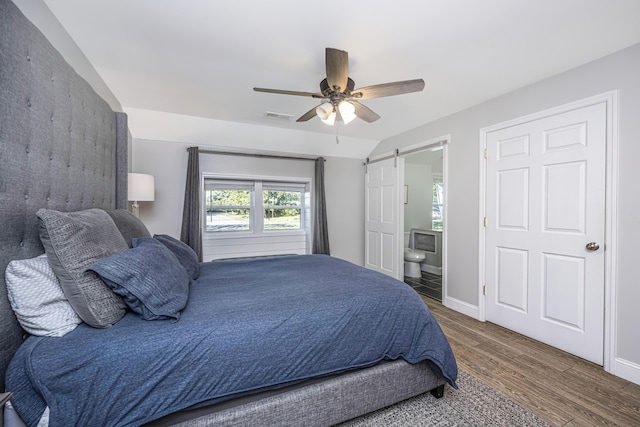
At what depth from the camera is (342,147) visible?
14.7 ft

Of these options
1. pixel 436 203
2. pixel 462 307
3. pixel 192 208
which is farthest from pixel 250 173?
pixel 436 203

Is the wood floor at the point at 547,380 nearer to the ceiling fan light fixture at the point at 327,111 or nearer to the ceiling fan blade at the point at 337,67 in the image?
the ceiling fan light fixture at the point at 327,111

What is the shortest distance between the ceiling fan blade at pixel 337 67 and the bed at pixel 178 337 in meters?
1.41

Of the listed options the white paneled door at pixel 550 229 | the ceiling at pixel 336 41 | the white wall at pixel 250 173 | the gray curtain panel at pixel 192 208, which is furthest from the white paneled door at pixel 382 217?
the gray curtain panel at pixel 192 208

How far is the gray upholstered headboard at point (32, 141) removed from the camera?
1063mm

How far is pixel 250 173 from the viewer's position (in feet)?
13.1

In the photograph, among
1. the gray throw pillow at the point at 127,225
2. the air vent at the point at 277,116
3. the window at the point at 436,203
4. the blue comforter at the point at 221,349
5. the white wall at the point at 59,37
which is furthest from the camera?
the window at the point at 436,203

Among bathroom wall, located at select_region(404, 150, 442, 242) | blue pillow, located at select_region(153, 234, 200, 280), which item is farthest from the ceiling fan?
bathroom wall, located at select_region(404, 150, 442, 242)

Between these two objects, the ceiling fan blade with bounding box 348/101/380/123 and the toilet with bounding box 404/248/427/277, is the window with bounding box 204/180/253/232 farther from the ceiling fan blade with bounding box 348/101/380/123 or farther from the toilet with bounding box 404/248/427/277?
the toilet with bounding box 404/248/427/277

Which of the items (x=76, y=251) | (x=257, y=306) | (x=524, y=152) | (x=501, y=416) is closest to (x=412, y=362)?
(x=501, y=416)

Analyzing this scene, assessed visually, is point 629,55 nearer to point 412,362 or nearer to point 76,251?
point 412,362

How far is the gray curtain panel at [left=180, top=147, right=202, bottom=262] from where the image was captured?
3.49 meters

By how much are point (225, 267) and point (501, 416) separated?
2.18 m

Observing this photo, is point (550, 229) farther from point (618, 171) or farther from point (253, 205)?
point (253, 205)
